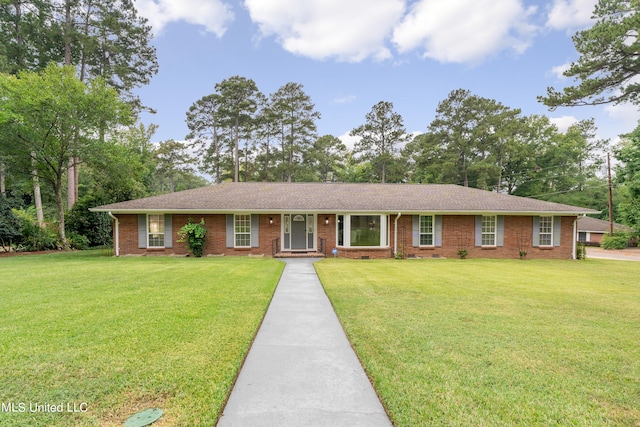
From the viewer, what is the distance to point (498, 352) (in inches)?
137

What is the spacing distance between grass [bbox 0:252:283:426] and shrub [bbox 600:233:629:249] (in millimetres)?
31222

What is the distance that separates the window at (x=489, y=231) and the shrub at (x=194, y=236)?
13.4m

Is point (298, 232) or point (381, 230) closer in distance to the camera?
point (381, 230)

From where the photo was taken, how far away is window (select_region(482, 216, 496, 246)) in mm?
14461

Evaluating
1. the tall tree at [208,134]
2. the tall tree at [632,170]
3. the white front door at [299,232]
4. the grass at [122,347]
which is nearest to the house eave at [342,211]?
the white front door at [299,232]

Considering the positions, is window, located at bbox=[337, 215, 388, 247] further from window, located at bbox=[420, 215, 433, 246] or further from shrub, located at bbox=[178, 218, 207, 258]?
shrub, located at bbox=[178, 218, 207, 258]

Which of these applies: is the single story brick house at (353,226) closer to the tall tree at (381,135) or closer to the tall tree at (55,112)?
the tall tree at (55,112)

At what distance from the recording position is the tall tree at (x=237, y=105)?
2794 cm

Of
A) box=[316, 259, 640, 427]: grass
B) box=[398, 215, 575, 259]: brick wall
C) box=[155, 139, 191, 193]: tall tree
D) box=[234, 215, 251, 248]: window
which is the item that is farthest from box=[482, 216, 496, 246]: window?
box=[155, 139, 191, 193]: tall tree

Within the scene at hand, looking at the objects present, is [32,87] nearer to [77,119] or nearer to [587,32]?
[77,119]

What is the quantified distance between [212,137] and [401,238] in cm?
2411

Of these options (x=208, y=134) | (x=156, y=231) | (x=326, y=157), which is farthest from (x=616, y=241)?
(x=208, y=134)

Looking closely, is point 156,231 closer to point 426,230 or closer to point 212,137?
point 426,230

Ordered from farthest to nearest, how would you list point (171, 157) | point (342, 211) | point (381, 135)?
point (171, 157) → point (381, 135) → point (342, 211)
